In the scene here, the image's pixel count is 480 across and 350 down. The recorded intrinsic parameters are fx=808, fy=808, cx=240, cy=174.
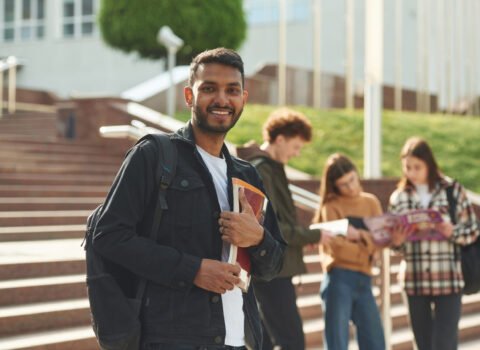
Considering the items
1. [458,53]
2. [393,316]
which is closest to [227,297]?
[393,316]

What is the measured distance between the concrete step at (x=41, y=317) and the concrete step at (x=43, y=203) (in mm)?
3424

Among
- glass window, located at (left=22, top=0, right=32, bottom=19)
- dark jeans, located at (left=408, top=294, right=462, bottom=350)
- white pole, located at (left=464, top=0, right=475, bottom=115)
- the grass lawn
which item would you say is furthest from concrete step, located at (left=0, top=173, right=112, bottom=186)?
glass window, located at (left=22, top=0, right=32, bottom=19)

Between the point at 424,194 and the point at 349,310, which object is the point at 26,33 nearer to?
the point at 424,194

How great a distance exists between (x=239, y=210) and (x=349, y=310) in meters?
2.76

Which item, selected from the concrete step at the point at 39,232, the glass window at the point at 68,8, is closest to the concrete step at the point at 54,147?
the concrete step at the point at 39,232

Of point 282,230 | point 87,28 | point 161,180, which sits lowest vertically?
point 282,230

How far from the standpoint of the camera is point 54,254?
7.51 m

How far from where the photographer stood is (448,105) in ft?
77.6

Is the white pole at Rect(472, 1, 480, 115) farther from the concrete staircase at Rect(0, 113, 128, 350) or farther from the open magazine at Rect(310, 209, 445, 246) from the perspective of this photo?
the open magazine at Rect(310, 209, 445, 246)

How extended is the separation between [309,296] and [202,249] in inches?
220

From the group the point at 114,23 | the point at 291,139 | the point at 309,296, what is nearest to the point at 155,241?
the point at 291,139

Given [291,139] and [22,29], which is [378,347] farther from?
[22,29]

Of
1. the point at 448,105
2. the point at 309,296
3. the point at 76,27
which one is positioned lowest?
the point at 309,296

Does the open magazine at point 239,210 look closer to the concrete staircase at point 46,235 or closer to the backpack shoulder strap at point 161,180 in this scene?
the backpack shoulder strap at point 161,180
